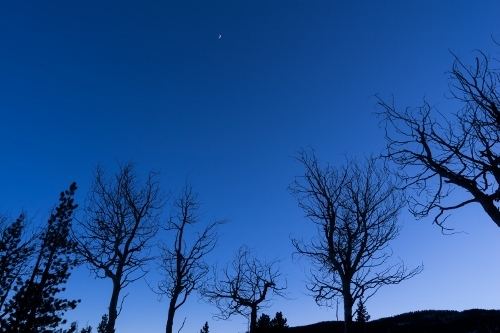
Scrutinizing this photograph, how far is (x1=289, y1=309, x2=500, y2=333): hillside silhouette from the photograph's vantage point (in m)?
73.5

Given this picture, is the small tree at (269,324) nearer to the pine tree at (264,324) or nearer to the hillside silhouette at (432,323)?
the pine tree at (264,324)

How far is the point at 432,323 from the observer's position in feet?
273

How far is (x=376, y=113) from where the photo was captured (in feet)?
23.1

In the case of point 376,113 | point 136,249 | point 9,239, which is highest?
point 9,239

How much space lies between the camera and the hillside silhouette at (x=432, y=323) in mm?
73500

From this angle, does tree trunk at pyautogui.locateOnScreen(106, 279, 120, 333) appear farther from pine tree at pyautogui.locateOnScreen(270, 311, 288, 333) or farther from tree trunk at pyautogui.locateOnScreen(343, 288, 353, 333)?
pine tree at pyautogui.locateOnScreen(270, 311, 288, 333)

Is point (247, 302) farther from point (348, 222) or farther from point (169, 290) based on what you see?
point (348, 222)

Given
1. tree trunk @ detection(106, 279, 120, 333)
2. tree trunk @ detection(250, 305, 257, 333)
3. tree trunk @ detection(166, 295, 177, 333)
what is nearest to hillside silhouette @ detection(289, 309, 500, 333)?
tree trunk @ detection(250, 305, 257, 333)

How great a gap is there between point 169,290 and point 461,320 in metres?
91.5

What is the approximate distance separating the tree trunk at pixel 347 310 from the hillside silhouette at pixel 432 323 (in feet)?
243

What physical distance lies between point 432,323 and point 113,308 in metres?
93.3

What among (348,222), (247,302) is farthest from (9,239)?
(348,222)

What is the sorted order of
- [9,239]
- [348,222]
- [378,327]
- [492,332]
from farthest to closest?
[378,327] → [492,332] → [9,239] → [348,222]

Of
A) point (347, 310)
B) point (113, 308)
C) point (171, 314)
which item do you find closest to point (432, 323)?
point (347, 310)
